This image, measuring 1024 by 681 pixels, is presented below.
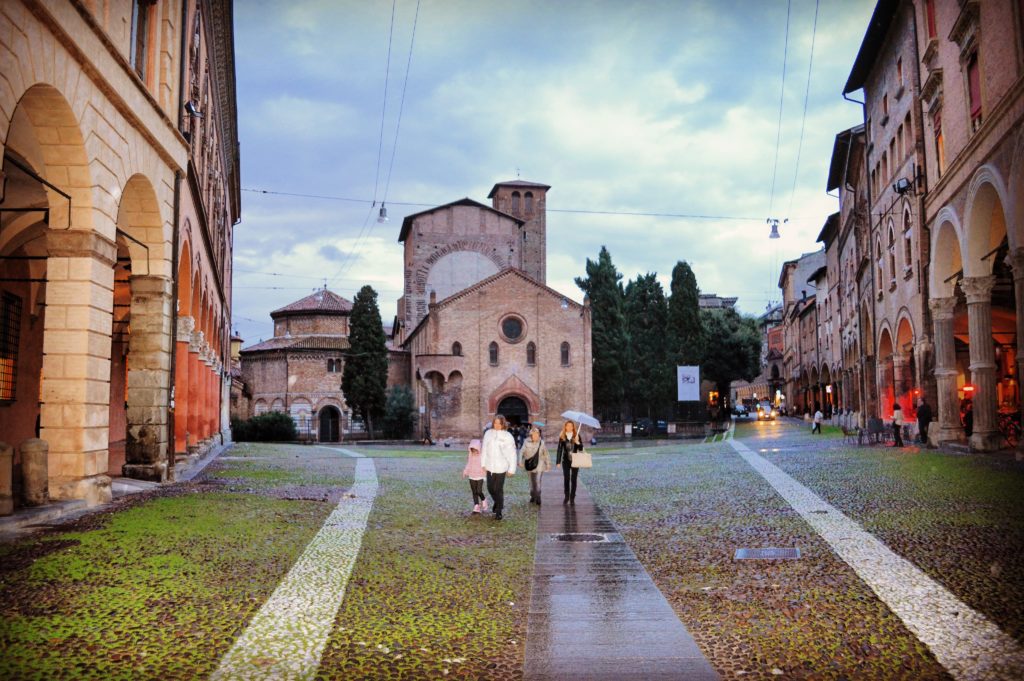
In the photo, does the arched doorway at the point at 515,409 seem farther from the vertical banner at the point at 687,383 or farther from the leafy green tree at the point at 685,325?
the leafy green tree at the point at 685,325

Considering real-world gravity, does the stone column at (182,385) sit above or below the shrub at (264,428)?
above

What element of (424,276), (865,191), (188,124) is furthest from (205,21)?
(424,276)

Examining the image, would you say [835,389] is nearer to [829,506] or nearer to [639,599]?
[829,506]

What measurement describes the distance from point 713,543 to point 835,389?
46.0 metres

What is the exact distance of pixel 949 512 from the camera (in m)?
9.69

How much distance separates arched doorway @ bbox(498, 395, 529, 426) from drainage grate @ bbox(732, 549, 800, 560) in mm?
37537

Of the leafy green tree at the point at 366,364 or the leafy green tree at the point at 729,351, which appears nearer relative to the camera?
the leafy green tree at the point at 366,364

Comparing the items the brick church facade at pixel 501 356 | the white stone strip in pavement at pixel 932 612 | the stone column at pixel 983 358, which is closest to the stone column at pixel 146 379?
the white stone strip in pavement at pixel 932 612

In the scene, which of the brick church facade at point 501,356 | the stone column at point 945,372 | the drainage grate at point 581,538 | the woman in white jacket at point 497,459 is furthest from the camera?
the brick church facade at point 501,356

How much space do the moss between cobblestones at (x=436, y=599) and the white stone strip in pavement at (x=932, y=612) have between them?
274 centimetres

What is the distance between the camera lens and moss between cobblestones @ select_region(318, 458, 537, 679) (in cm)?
483

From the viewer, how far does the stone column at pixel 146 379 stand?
1273 centimetres

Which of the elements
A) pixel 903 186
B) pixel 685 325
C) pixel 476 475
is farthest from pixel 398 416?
pixel 476 475

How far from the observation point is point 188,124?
15.9 meters
